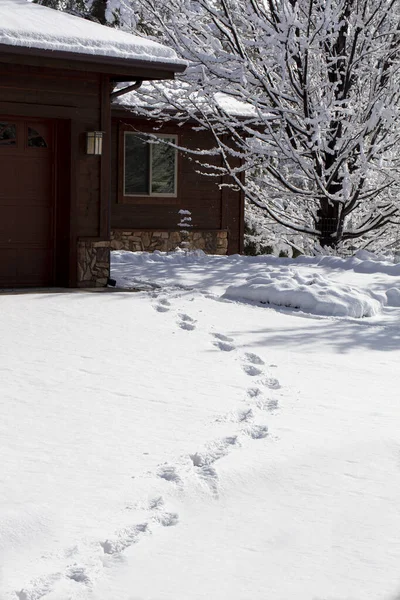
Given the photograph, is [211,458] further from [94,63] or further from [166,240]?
[166,240]

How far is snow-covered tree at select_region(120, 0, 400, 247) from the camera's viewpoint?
14.6 meters

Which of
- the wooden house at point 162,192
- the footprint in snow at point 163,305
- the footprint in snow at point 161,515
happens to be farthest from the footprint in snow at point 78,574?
the wooden house at point 162,192

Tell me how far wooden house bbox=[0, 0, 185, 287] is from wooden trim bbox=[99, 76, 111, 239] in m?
0.01

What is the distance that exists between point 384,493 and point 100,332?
4.35 meters

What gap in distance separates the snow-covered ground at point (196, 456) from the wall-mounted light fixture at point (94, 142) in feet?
8.84

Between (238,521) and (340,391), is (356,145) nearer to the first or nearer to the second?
(340,391)

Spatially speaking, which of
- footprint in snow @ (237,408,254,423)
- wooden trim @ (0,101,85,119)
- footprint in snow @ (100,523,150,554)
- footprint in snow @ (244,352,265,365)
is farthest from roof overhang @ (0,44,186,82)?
footprint in snow @ (100,523,150,554)

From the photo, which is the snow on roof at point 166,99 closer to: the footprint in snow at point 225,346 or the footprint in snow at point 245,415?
the footprint in snow at point 225,346

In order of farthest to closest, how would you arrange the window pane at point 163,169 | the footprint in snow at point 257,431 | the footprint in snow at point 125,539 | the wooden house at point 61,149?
the window pane at point 163,169 < the wooden house at point 61,149 < the footprint in snow at point 257,431 < the footprint in snow at point 125,539

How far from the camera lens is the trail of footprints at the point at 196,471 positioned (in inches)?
132

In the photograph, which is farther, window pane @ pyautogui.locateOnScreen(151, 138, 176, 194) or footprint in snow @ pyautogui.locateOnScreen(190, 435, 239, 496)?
window pane @ pyautogui.locateOnScreen(151, 138, 176, 194)

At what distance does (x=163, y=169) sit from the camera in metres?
19.4

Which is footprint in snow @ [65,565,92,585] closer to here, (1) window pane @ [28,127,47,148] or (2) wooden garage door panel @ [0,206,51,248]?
(2) wooden garage door panel @ [0,206,51,248]

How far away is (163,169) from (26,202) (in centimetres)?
817
